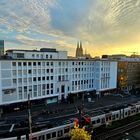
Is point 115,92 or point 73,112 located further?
point 115,92

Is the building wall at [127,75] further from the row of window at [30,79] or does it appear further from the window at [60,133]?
the window at [60,133]

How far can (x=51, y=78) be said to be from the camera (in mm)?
73125

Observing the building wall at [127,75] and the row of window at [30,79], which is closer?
the row of window at [30,79]

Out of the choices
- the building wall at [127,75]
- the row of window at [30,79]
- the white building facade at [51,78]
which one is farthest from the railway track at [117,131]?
the building wall at [127,75]

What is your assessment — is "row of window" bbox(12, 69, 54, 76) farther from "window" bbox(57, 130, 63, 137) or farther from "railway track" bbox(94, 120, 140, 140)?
"railway track" bbox(94, 120, 140, 140)

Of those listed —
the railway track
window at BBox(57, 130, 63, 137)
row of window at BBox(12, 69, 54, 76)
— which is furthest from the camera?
row of window at BBox(12, 69, 54, 76)

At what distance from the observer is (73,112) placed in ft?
205

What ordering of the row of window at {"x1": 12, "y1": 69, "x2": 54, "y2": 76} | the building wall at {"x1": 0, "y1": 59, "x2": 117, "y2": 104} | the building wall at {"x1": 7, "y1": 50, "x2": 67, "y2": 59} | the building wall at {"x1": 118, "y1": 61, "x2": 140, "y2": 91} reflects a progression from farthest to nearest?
the building wall at {"x1": 118, "y1": 61, "x2": 140, "y2": 91}, the building wall at {"x1": 7, "y1": 50, "x2": 67, "y2": 59}, the row of window at {"x1": 12, "y1": 69, "x2": 54, "y2": 76}, the building wall at {"x1": 0, "y1": 59, "x2": 117, "y2": 104}

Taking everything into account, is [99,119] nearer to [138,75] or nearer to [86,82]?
[86,82]

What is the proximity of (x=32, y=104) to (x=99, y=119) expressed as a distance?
27.7 metres

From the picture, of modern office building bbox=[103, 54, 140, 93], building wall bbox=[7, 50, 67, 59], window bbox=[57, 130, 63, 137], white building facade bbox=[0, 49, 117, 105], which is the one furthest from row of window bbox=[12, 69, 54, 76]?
modern office building bbox=[103, 54, 140, 93]

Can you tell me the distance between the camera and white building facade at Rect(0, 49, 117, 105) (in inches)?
2438

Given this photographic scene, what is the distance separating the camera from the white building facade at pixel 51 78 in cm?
6194

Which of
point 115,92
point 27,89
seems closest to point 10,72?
point 27,89
